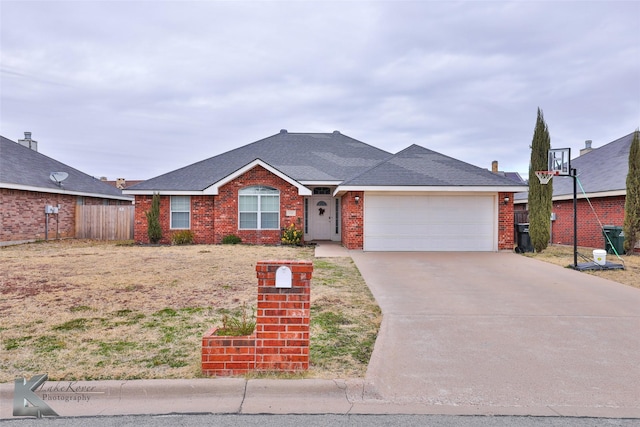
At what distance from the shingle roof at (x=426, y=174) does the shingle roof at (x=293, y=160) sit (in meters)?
3.01

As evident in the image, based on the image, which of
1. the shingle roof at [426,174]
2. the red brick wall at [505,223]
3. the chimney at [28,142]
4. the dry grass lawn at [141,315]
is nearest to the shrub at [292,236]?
the shingle roof at [426,174]

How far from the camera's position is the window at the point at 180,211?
1767 cm

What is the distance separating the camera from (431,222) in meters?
14.7

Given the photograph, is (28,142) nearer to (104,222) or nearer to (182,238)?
(104,222)

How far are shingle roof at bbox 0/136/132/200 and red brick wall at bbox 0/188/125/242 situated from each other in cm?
39

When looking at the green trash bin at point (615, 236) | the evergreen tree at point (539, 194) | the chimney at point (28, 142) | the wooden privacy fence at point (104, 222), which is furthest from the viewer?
the chimney at point (28, 142)

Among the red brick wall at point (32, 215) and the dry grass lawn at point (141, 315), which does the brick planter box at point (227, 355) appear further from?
the red brick wall at point (32, 215)

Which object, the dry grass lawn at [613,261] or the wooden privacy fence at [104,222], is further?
the wooden privacy fence at [104,222]

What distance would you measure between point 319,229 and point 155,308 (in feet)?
42.3

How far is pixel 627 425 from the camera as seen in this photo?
10.2ft

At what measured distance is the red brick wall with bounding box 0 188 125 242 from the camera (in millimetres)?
17016

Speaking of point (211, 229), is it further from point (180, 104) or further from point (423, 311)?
point (423, 311)

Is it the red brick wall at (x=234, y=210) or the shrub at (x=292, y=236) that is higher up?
the red brick wall at (x=234, y=210)

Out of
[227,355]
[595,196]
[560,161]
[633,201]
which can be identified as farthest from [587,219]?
[227,355]
